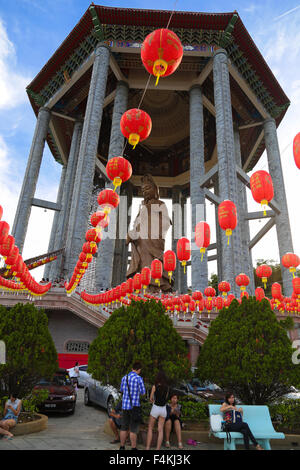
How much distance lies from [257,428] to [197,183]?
19968mm

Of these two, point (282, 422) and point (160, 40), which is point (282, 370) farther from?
point (160, 40)

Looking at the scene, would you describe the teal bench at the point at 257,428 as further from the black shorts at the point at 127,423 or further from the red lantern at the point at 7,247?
the red lantern at the point at 7,247

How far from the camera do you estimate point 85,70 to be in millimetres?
27547

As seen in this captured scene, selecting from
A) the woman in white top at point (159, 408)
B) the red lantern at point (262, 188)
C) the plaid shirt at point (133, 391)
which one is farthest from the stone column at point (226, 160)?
the plaid shirt at point (133, 391)

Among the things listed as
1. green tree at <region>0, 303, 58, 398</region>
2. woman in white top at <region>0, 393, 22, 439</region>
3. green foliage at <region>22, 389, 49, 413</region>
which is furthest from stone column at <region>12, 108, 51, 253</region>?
woman in white top at <region>0, 393, 22, 439</region>

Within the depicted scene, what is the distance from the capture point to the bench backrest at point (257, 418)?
5.26m

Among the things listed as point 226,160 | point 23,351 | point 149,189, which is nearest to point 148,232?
point 149,189

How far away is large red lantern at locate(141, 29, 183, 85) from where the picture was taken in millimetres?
6586

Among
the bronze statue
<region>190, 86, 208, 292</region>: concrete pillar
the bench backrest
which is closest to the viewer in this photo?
the bench backrest

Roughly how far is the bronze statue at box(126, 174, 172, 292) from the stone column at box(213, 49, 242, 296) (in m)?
4.56

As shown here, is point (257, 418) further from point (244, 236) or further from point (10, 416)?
point (244, 236)

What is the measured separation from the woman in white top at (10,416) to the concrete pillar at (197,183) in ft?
51.6

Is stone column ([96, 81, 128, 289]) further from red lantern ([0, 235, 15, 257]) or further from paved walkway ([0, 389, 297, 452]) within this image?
paved walkway ([0, 389, 297, 452])

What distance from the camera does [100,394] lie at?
9180 mm
